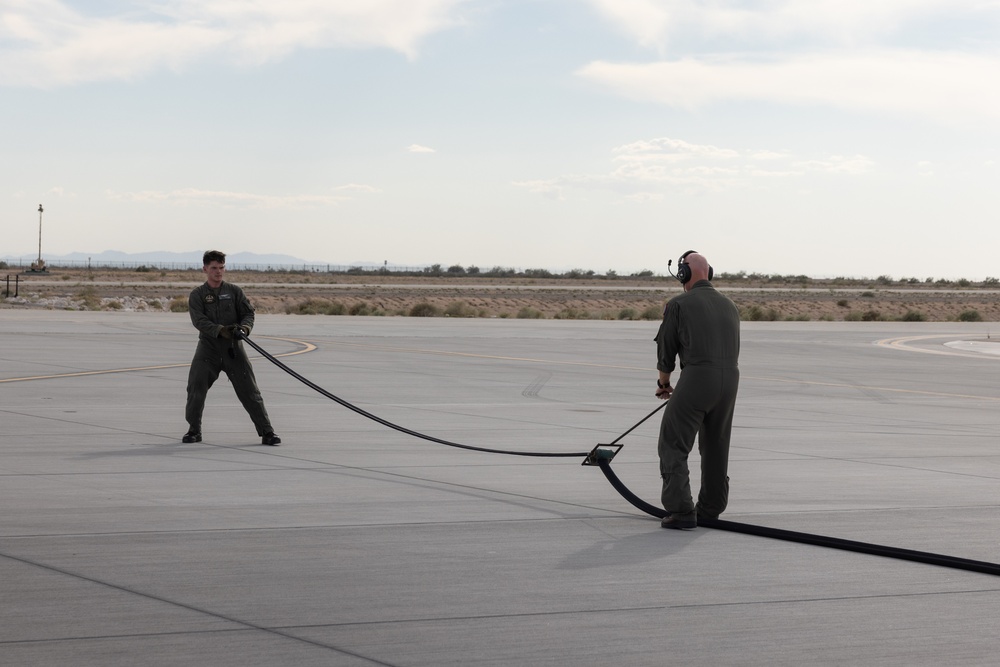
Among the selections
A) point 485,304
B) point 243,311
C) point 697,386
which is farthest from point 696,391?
point 485,304

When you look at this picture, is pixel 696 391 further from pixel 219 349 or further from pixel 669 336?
pixel 219 349

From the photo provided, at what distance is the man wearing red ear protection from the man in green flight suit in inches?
204

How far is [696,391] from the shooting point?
25.5ft

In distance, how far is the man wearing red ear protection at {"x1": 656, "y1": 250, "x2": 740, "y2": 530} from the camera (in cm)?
779

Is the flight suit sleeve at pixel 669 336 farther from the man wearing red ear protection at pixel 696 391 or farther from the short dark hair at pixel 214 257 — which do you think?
the short dark hair at pixel 214 257

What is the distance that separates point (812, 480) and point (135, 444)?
6657 millimetres

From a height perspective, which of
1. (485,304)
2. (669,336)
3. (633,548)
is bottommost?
(633,548)

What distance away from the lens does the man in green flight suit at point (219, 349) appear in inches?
459

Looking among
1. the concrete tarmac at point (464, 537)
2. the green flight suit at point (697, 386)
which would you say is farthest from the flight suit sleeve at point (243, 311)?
the green flight suit at point (697, 386)

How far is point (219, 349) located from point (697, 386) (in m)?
5.93

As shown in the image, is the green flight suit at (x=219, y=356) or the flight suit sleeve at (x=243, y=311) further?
the flight suit sleeve at (x=243, y=311)

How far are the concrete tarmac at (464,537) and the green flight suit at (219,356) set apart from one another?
1.32 ft

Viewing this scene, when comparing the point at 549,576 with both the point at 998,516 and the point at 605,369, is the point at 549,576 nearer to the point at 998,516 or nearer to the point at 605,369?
the point at 998,516

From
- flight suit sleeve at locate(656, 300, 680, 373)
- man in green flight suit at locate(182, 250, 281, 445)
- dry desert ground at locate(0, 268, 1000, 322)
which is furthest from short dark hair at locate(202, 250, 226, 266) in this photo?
dry desert ground at locate(0, 268, 1000, 322)
